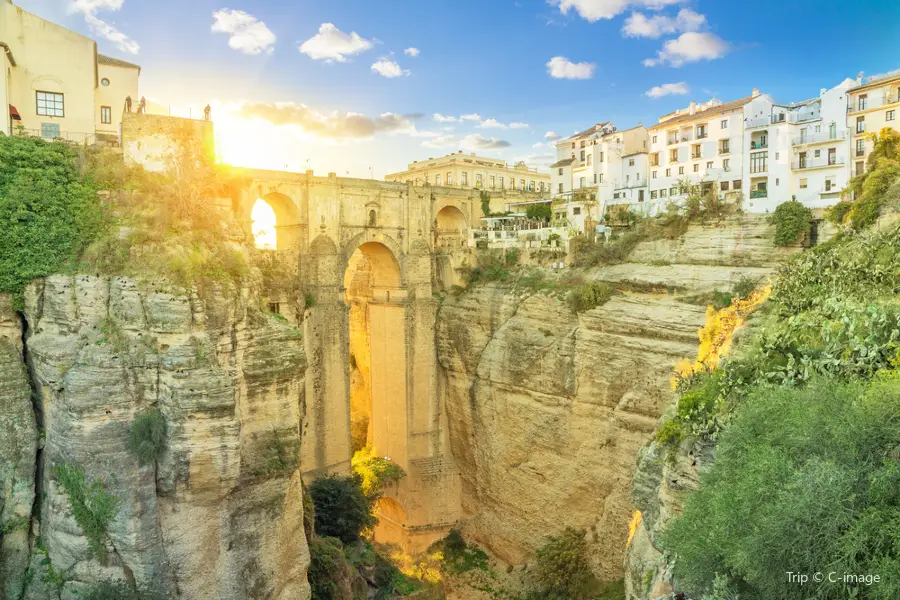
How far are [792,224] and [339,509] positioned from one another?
1870cm

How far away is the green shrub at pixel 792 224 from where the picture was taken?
22141mm

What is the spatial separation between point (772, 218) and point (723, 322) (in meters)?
8.65

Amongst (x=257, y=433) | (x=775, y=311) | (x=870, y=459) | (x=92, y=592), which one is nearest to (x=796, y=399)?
(x=870, y=459)

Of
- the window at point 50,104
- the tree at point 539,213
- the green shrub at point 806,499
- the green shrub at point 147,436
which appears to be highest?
the window at point 50,104

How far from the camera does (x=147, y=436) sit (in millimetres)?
12812

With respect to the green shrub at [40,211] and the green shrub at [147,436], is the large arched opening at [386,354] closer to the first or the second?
the green shrub at [40,211]

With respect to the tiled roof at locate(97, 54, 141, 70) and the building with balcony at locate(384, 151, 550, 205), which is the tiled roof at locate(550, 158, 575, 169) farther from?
the tiled roof at locate(97, 54, 141, 70)

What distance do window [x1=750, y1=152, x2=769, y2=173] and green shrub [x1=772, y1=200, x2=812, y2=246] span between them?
596 cm

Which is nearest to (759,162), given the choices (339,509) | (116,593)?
(339,509)

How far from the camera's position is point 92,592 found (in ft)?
41.6

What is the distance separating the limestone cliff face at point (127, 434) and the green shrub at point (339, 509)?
8.47 meters

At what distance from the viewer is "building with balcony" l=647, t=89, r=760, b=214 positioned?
1151 inches

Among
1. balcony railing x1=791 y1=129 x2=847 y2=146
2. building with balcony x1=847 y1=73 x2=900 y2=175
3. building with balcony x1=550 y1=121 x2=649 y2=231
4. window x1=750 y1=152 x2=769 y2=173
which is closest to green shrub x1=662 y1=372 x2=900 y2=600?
building with balcony x1=847 y1=73 x2=900 y2=175

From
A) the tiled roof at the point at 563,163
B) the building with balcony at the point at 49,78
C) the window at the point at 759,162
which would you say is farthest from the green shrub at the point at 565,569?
the tiled roof at the point at 563,163
